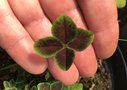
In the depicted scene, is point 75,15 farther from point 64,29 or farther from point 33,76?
point 33,76

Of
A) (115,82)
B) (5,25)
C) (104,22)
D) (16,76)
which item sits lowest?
(115,82)

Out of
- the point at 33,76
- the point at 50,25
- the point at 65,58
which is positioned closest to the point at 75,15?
the point at 50,25

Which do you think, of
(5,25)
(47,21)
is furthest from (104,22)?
(5,25)

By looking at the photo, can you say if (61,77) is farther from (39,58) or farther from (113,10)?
(113,10)

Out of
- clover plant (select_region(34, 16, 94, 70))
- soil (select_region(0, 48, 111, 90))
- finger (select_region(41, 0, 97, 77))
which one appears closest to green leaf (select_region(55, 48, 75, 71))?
clover plant (select_region(34, 16, 94, 70))

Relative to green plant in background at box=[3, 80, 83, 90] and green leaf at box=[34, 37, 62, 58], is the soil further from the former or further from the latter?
green leaf at box=[34, 37, 62, 58]

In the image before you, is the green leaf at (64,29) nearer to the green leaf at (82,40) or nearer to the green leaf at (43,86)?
the green leaf at (82,40)
